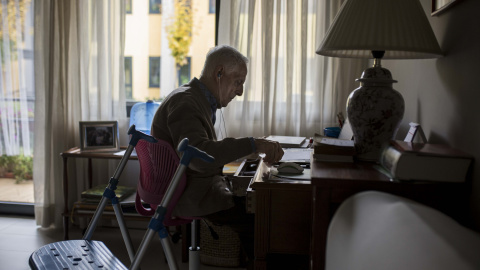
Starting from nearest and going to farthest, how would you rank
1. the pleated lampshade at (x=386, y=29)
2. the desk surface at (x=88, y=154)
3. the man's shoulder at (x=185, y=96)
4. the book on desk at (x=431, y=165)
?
the book on desk at (x=431, y=165) → the pleated lampshade at (x=386, y=29) → the man's shoulder at (x=185, y=96) → the desk surface at (x=88, y=154)

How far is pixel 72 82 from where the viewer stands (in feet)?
10.5

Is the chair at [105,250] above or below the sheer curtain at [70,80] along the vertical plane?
below

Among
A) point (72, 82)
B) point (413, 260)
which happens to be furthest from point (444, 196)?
point (72, 82)

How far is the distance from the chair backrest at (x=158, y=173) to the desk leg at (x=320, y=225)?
728 mm

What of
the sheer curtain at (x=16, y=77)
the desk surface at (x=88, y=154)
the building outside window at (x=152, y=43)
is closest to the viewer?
the desk surface at (x=88, y=154)

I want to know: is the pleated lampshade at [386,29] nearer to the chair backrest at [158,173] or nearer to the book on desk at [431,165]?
the book on desk at [431,165]

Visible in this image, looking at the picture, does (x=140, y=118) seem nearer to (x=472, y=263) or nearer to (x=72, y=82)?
(x=72, y=82)

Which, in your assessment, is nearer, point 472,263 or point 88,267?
Answer: point 472,263

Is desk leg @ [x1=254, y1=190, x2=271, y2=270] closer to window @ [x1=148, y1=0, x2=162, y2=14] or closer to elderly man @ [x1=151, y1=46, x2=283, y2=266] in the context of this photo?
elderly man @ [x1=151, y1=46, x2=283, y2=266]

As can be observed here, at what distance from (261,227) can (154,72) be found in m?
2.35

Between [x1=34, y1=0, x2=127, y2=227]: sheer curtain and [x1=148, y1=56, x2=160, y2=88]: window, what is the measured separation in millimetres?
421

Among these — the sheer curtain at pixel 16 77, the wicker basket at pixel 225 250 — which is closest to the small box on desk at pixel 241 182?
the wicker basket at pixel 225 250

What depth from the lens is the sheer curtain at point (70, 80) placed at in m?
3.13

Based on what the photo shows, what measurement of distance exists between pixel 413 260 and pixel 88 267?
124cm
